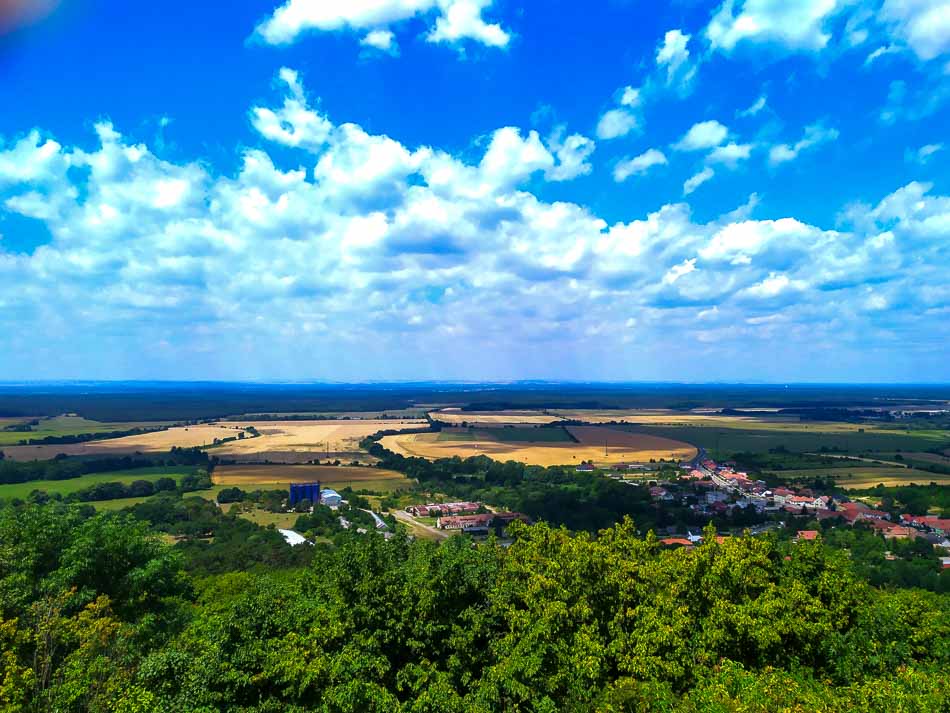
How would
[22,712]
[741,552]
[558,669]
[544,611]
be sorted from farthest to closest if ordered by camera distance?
[741,552]
[544,611]
[558,669]
[22,712]

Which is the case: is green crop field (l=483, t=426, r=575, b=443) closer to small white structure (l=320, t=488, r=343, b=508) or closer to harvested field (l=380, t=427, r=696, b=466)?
harvested field (l=380, t=427, r=696, b=466)

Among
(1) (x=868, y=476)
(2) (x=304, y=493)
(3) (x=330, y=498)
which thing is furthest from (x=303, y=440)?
(1) (x=868, y=476)

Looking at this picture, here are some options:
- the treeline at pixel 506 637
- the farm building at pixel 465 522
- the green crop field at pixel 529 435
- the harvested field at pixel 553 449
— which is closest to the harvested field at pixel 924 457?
the harvested field at pixel 553 449

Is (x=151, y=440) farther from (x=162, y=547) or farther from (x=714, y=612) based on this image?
(x=714, y=612)

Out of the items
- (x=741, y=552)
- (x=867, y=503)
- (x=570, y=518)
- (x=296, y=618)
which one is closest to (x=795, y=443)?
(x=867, y=503)

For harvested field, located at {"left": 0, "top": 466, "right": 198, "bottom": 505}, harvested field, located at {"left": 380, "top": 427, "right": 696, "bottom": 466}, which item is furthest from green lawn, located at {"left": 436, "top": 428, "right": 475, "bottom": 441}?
harvested field, located at {"left": 0, "top": 466, "right": 198, "bottom": 505}

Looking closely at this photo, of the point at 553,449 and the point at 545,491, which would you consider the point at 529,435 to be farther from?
the point at 545,491

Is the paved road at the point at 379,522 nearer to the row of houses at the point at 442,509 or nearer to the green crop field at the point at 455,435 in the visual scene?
the row of houses at the point at 442,509
